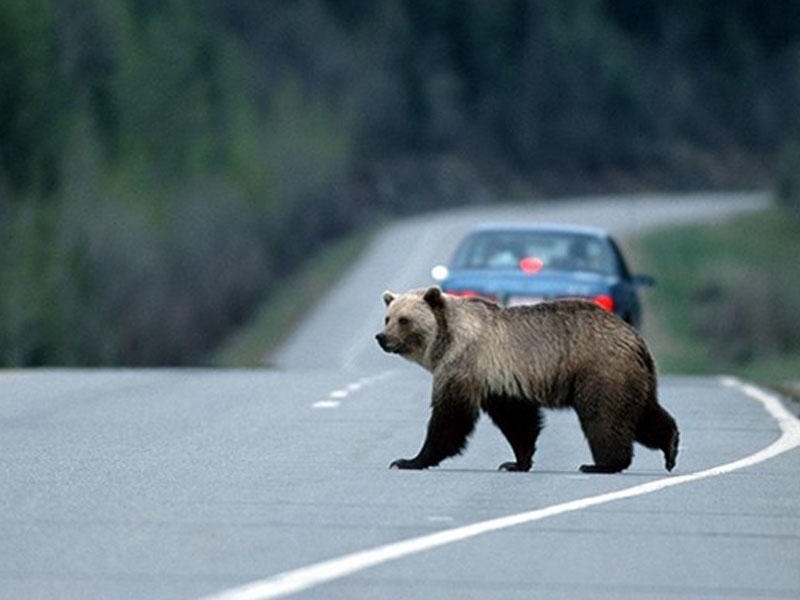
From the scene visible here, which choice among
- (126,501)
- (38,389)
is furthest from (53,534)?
(38,389)

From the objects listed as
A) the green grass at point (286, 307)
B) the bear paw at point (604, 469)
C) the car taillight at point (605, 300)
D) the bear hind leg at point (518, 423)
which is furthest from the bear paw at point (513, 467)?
the green grass at point (286, 307)

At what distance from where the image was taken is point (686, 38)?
168250 mm

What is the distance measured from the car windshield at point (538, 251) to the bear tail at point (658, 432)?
12958mm

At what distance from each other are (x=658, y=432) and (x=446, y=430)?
1270mm

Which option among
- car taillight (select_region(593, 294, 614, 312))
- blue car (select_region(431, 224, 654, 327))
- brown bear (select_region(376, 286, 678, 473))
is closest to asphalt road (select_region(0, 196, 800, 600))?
brown bear (select_region(376, 286, 678, 473))

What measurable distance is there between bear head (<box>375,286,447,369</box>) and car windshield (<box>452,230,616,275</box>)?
13067mm

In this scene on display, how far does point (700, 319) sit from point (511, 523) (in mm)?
56810

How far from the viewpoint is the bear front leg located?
16.9 metres

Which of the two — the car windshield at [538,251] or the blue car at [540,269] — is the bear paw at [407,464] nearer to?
the blue car at [540,269]

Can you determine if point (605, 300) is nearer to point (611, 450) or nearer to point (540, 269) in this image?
point (540, 269)

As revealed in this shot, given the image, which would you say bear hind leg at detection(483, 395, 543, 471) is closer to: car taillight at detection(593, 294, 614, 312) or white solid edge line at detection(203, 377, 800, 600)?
white solid edge line at detection(203, 377, 800, 600)

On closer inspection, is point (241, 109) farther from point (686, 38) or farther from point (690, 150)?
point (686, 38)

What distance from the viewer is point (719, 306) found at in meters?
70.1

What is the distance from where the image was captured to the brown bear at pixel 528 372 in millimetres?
17078
